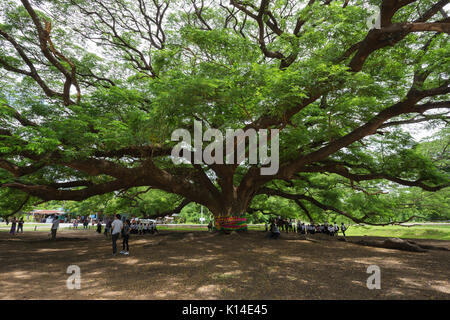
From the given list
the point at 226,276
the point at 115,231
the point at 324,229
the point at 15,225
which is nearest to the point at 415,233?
the point at 324,229

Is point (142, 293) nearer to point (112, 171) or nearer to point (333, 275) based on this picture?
point (333, 275)

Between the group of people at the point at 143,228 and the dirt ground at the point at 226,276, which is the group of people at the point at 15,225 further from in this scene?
the dirt ground at the point at 226,276

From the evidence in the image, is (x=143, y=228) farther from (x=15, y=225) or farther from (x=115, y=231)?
(x=115, y=231)

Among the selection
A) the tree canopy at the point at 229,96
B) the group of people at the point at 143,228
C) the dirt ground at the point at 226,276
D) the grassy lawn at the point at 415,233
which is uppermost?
the tree canopy at the point at 229,96

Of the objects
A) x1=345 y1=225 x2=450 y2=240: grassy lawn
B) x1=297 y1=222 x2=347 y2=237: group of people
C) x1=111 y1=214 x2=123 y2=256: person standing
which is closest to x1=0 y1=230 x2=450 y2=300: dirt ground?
x1=111 y1=214 x2=123 y2=256: person standing

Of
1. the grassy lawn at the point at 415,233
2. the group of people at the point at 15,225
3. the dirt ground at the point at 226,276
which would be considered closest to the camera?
the dirt ground at the point at 226,276

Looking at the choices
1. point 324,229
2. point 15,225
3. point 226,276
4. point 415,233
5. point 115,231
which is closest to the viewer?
point 226,276

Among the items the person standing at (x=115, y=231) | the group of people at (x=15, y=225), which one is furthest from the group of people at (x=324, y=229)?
the group of people at (x=15, y=225)

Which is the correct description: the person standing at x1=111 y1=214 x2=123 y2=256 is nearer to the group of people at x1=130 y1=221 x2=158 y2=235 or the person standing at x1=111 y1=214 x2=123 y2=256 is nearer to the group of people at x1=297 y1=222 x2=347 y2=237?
the group of people at x1=130 y1=221 x2=158 y2=235

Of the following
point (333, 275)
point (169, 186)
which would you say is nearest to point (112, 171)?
point (169, 186)

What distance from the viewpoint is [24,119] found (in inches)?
311

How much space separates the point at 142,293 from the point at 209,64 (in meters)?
7.29

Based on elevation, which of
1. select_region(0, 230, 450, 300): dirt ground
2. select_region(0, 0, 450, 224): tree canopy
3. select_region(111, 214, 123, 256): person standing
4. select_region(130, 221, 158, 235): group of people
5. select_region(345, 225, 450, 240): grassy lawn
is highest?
select_region(0, 0, 450, 224): tree canopy

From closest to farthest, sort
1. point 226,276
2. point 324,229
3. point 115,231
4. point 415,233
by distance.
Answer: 1. point 226,276
2. point 115,231
3. point 324,229
4. point 415,233
